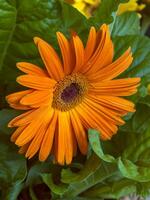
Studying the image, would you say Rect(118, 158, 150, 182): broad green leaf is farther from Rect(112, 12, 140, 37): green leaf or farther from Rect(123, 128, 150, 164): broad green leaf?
Rect(112, 12, 140, 37): green leaf

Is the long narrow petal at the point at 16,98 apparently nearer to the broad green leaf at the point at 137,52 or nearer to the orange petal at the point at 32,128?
the orange petal at the point at 32,128

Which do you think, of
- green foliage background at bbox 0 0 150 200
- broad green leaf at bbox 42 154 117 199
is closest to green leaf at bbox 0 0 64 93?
green foliage background at bbox 0 0 150 200

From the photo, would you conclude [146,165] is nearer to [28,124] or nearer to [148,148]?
[148,148]

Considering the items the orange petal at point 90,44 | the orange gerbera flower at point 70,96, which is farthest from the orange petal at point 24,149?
the orange petal at point 90,44

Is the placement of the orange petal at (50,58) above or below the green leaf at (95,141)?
above

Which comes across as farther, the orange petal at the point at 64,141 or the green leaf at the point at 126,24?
the green leaf at the point at 126,24

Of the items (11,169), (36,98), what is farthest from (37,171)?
(36,98)

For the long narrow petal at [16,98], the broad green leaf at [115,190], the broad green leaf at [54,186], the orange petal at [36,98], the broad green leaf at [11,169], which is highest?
the long narrow petal at [16,98]
